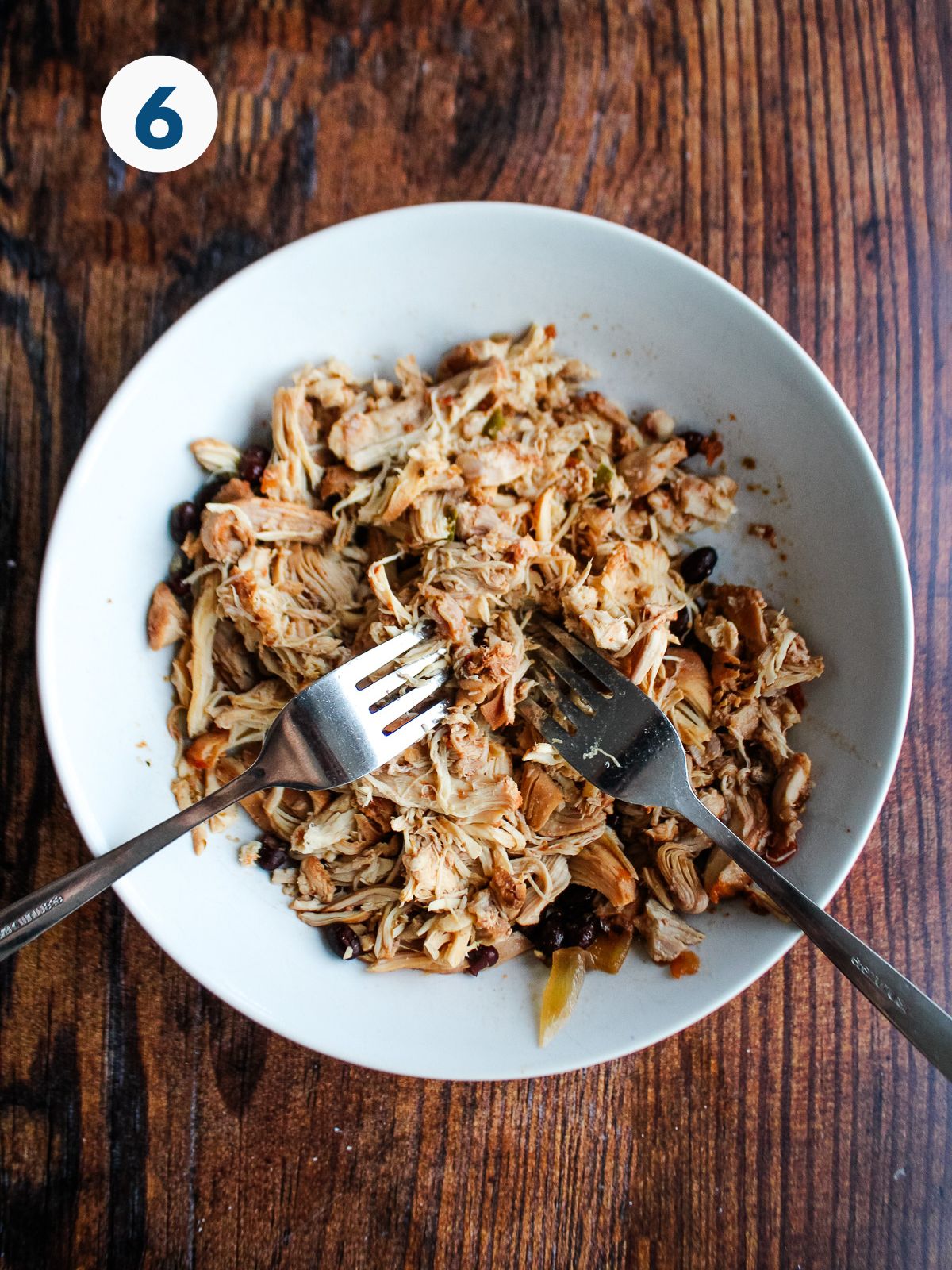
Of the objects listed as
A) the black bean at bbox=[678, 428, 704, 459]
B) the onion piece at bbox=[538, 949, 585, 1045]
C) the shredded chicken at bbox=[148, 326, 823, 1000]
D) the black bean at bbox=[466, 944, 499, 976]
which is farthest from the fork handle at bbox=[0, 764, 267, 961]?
the black bean at bbox=[678, 428, 704, 459]

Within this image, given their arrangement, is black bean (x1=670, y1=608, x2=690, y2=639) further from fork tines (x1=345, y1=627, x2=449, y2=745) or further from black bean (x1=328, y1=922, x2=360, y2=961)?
black bean (x1=328, y1=922, x2=360, y2=961)

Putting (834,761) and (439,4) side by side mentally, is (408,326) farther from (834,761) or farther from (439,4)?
(834,761)

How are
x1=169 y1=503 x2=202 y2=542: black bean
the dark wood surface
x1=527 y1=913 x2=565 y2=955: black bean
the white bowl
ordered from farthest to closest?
→ the dark wood surface < x1=169 y1=503 x2=202 y2=542: black bean < x1=527 y1=913 x2=565 y2=955: black bean < the white bowl

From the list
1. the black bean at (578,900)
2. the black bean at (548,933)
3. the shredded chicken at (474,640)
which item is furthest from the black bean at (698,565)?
the black bean at (548,933)

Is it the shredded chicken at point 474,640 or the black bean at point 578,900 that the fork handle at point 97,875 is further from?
the black bean at point 578,900

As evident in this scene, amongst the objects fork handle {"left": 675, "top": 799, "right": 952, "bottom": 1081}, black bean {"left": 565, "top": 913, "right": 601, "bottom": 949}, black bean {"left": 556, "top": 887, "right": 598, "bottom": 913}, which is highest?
fork handle {"left": 675, "top": 799, "right": 952, "bottom": 1081}

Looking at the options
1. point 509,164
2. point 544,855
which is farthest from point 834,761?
point 509,164
